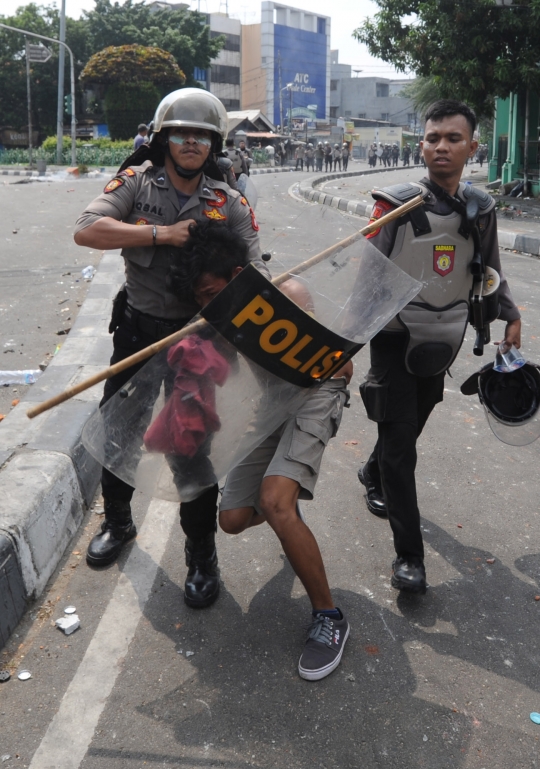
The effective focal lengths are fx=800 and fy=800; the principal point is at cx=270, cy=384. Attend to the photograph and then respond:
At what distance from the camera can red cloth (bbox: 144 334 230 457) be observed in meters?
2.31

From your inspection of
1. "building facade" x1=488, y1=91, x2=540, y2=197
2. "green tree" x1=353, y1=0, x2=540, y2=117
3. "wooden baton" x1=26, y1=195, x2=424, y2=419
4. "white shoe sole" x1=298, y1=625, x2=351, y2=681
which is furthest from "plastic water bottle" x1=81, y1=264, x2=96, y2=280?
"building facade" x1=488, y1=91, x2=540, y2=197

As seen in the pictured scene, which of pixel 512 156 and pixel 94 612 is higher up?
pixel 512 156

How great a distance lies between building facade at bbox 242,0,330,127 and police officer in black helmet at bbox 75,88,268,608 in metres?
74.8

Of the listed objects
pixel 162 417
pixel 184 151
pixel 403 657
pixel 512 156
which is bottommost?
pixel 403 657

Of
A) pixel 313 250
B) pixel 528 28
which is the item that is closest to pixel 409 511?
pixel 313 250

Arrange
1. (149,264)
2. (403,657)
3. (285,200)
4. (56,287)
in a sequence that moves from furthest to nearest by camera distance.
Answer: (285,200)
(56,287)
(149,264)
(403,657)

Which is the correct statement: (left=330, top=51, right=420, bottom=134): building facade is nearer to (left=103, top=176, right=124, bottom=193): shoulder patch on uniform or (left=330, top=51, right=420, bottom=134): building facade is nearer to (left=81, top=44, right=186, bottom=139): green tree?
(left=81, top=44, right=186, bottom=139): green tree

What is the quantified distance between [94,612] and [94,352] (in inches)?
111

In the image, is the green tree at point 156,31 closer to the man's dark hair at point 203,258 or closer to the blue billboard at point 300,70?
the blue billboard at point 300,70

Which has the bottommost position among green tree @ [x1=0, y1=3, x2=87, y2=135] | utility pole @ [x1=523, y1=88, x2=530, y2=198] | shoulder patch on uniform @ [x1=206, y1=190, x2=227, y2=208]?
shoulder patch on uniform @ [x1=206, y1=190, x2=227, y2=208]

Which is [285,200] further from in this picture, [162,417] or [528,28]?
[162,417]

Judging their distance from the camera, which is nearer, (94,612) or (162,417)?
(162,417)

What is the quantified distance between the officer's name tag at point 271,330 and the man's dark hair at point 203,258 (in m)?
0.28

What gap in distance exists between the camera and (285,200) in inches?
A: 819
